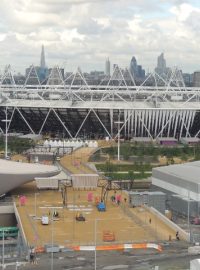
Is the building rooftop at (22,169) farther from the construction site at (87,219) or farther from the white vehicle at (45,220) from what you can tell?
the white vehicle at (45,220)

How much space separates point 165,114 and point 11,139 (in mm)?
24208

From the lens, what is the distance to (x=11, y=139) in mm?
94375

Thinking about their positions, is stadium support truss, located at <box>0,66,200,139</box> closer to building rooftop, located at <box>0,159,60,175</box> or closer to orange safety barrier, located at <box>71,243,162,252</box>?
building rooftop, located at <box>0,159,60,175</box>

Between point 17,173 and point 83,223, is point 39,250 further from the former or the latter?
point 17,173

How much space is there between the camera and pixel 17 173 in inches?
2026

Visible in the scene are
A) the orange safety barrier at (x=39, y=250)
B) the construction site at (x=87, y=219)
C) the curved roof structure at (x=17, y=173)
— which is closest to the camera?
the orange safety barrier at (x=39, y=250)

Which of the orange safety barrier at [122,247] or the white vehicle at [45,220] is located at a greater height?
the white vehicle at [45,220]

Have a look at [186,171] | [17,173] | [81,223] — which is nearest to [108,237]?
[81,223]

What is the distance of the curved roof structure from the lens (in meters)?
51.0

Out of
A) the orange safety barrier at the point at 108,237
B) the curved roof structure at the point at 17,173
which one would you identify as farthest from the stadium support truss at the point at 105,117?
the orange safety barrier at the point at 108,237

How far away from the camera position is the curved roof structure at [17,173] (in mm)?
51000

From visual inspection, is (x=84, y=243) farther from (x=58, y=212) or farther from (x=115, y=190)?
(x=115, y=190)

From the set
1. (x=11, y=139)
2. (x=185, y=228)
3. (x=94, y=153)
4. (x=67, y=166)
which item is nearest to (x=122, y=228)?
(x=185, y=228)

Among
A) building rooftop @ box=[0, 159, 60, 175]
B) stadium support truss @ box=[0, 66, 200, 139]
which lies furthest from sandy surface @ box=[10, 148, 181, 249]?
stadium support truss @ box=[0, 66, 200, 139]
